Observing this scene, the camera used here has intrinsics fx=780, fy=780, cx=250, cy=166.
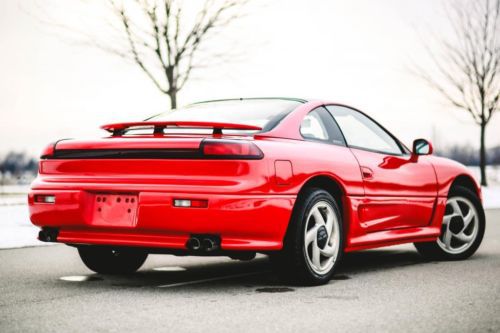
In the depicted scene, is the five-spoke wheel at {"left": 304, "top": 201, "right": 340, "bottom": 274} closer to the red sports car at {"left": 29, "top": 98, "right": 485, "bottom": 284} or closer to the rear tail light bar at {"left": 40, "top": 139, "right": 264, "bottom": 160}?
the red sports car at {"left": 29, "top": 98, "right": 485, "bottom": 284}

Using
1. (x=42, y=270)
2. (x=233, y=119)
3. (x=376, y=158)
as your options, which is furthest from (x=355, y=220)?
(x=42, y=270)

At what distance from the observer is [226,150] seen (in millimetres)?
5035

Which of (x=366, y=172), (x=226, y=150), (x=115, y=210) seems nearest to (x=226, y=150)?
(x=226, y=150)

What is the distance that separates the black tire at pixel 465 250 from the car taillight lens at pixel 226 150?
2.98 meters

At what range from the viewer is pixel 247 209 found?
16.5ft

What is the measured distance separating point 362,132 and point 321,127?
26.2 inches

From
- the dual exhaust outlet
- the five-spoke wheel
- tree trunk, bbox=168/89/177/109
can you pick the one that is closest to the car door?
the five-spoke wheel

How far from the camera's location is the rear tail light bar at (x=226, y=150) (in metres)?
5.04

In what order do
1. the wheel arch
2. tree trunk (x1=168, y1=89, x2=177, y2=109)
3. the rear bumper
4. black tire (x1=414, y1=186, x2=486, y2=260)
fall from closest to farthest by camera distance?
the rear bumper
the wheel arch
black tire (x1=414, y1=186, x2=486, y2=260)
tree trunk (x1=168, y1=89, x2=177, y2=109)

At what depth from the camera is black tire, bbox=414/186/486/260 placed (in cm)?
736

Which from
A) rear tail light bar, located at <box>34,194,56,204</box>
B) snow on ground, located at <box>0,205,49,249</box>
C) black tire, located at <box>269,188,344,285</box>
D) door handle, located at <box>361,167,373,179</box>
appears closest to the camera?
black tire, located at <box>269,188,344,285</box>

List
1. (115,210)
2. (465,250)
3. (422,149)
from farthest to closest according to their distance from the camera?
(465,250) → (422,149) → (115,210)

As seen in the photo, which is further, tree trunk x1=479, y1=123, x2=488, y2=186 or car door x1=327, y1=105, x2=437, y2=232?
tree trunk x1=479, y1=123, x2=488, y2=186

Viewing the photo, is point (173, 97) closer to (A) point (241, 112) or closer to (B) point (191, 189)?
(A) point (241, 112)
